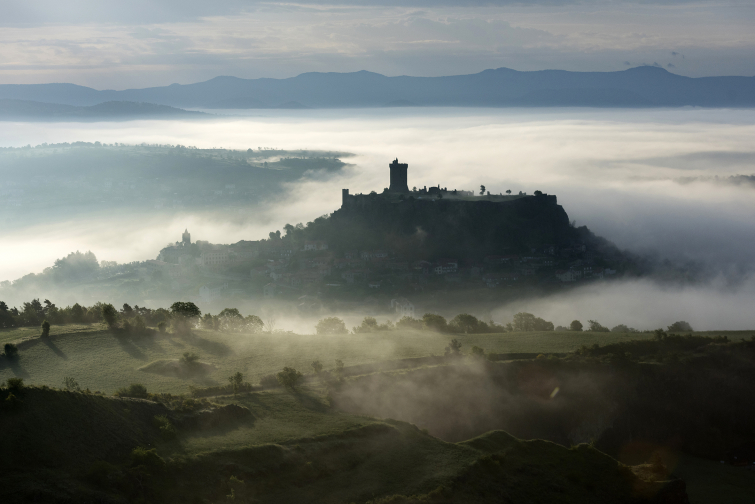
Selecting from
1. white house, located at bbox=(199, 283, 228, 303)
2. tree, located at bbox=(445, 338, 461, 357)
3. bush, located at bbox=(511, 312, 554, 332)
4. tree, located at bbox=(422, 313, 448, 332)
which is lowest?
white house, located at bbox=(199, 283, 228, 303)

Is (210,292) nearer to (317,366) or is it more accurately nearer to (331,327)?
Answer: (331,327)

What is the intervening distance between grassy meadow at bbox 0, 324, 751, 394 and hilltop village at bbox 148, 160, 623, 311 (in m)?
48.7

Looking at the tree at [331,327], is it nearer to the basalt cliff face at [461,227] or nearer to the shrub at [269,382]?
the shrub at [269,382]

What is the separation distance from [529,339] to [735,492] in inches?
909

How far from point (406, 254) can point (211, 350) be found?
76.1 m

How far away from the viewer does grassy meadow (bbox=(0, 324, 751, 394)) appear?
47.3 metres

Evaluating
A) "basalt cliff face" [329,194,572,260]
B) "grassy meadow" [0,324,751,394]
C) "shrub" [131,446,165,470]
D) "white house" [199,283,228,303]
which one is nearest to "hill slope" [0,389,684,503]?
"shrub" [131,446,165,470]

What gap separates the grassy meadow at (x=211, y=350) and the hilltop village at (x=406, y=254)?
48712 millimetres

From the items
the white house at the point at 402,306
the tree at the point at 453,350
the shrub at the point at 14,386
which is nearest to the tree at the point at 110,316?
the shrub at the point at 14,386

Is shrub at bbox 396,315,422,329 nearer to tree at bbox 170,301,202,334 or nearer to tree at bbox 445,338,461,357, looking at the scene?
tree at bbox 445,338,461,357

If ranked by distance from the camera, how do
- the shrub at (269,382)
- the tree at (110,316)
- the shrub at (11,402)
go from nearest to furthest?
1. the shrub at (11,402)
2. the shrub at (269,382)
3. the tree at (110,316)

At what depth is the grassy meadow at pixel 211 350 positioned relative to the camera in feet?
155

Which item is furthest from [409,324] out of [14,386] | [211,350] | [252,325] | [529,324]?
[14,386]

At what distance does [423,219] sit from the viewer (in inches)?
5133
